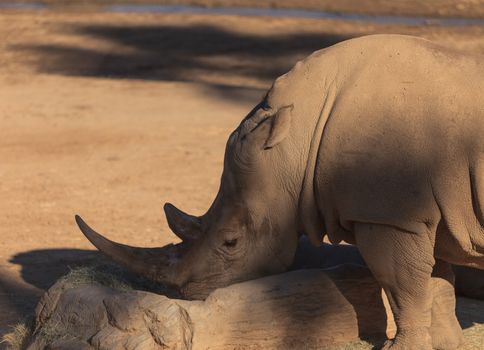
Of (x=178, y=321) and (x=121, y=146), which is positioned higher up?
Answer: (x=178, y=321)

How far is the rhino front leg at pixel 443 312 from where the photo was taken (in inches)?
231

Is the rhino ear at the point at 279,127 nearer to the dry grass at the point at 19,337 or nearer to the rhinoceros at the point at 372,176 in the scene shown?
the rhinoceros at the point at 372,176

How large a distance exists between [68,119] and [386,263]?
757cm

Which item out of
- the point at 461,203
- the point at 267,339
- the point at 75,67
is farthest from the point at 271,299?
the point at 75,67

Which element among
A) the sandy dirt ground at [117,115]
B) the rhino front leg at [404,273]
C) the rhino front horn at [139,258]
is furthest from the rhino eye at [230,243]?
the sandy dirt ground at [117,115]

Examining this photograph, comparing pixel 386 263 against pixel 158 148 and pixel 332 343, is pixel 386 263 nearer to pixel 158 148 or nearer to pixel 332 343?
pixel 332 343

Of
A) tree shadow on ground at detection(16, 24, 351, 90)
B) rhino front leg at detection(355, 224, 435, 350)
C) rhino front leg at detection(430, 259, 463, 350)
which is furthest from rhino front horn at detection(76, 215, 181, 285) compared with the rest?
tree shadow on ground at detection(16, 24, 351, 90)

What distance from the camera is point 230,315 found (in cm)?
560

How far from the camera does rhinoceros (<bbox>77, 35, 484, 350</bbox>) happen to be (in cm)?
525

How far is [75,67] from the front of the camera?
620 inches

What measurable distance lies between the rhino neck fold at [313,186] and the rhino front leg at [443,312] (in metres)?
0.81

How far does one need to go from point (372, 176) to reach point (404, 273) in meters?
0.53

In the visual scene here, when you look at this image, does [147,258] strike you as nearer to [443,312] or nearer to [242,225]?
[242,225]

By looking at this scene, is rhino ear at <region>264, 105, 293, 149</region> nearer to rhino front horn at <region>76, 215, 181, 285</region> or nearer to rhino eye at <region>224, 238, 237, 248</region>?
rhino eye at <region>224, 238, 237, 248</region>
